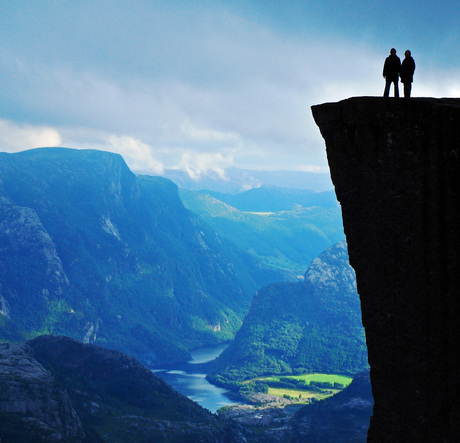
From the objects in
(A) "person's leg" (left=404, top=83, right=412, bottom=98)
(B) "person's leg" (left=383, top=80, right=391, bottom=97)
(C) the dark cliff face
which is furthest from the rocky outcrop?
(A) "person's leg" (left=404, top=83, right=412, bottom=98)

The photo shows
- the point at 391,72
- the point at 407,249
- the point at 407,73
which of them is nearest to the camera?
the point at 407,249

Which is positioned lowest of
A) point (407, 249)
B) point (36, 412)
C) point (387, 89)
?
point (36, 412)

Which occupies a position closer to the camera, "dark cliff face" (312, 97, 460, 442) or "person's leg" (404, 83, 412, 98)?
"dark cliff face" (312, 97, 460, 442)

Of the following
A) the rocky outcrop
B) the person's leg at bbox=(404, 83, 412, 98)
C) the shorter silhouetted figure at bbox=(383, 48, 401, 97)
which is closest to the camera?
the person's leg at bbox=(404, 83, 412, 98)

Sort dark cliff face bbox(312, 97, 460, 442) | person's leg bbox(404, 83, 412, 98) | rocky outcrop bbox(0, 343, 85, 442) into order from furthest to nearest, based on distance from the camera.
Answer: rocky outcrop bbox(0, 343, 85, 442) → person's leg bbox(404, 83, 412, 98) → dark cliff face bbox(312, 97, 460, 442)

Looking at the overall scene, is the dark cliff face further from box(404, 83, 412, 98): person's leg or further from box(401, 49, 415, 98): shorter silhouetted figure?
box(401, 49, 415, 98): shorter silhouetted figure

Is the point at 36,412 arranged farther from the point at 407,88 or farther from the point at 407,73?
the point at 407,73

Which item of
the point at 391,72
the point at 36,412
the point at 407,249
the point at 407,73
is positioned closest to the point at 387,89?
the point at 391,72
